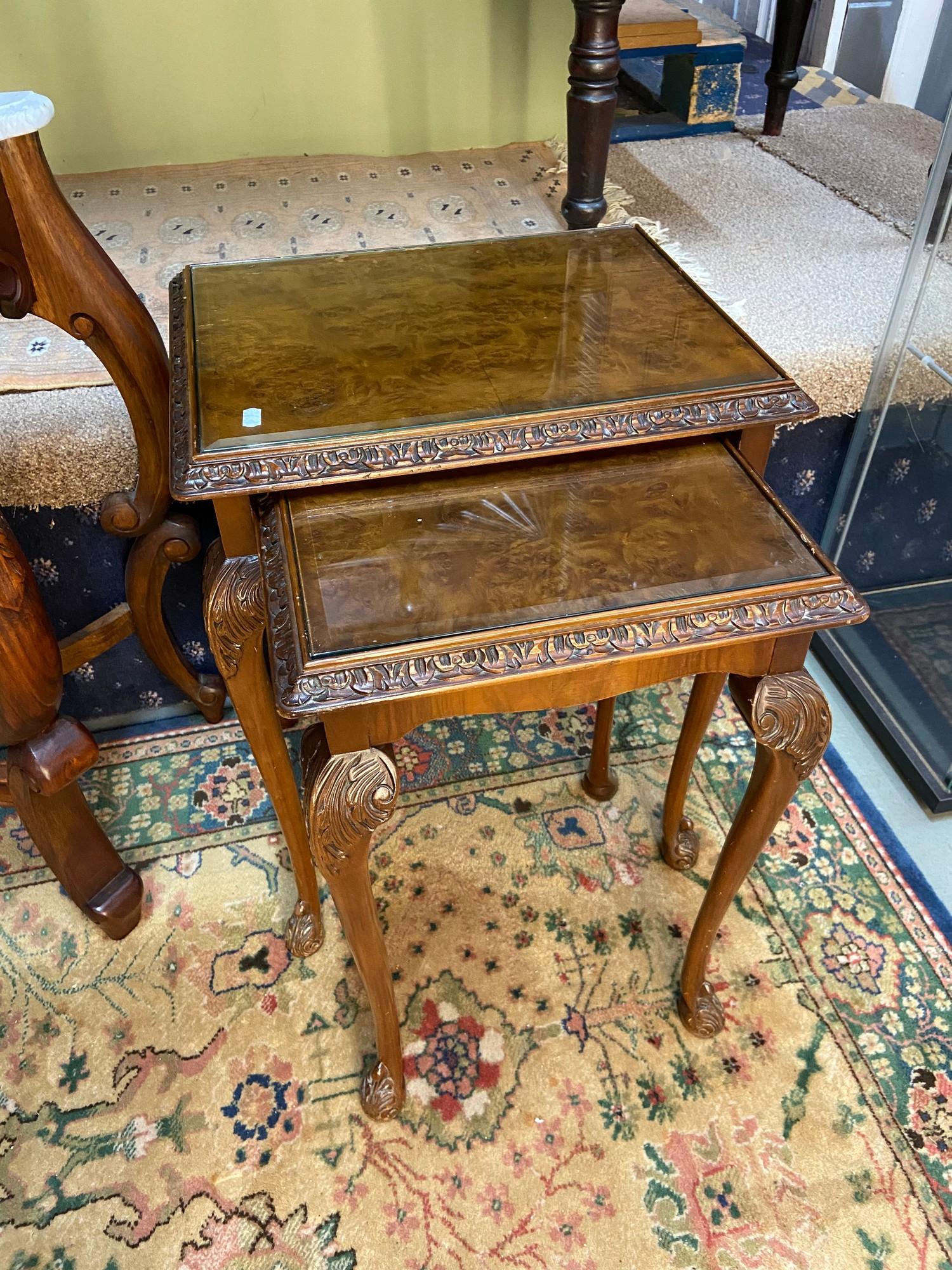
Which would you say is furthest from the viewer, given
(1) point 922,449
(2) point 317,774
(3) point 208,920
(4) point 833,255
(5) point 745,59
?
(5) point 745,59

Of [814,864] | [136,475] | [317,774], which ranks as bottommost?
[814,864]

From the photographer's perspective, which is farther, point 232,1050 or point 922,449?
point 922,449

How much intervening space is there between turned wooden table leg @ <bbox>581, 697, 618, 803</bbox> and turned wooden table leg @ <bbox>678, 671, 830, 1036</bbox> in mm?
270

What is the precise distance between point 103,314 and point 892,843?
1.04 meters

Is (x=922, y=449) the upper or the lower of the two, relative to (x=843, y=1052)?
upper

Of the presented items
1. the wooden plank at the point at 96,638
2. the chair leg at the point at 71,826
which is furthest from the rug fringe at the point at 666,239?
the chair leg at the point at 71,826

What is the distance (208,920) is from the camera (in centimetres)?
105

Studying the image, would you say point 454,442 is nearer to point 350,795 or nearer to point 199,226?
point 350,795

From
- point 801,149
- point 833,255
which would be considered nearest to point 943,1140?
point 833,255

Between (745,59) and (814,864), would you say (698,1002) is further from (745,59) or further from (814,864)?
(745,59)

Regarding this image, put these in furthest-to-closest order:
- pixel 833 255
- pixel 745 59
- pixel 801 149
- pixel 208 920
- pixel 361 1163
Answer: pixel 745 59
pixel 801 149
pixel 833 255
pixel 208 920
pixel 361 1163

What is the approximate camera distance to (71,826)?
973 millimetres

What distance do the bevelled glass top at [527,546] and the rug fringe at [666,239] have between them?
0.69m

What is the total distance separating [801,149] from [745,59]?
34cm
